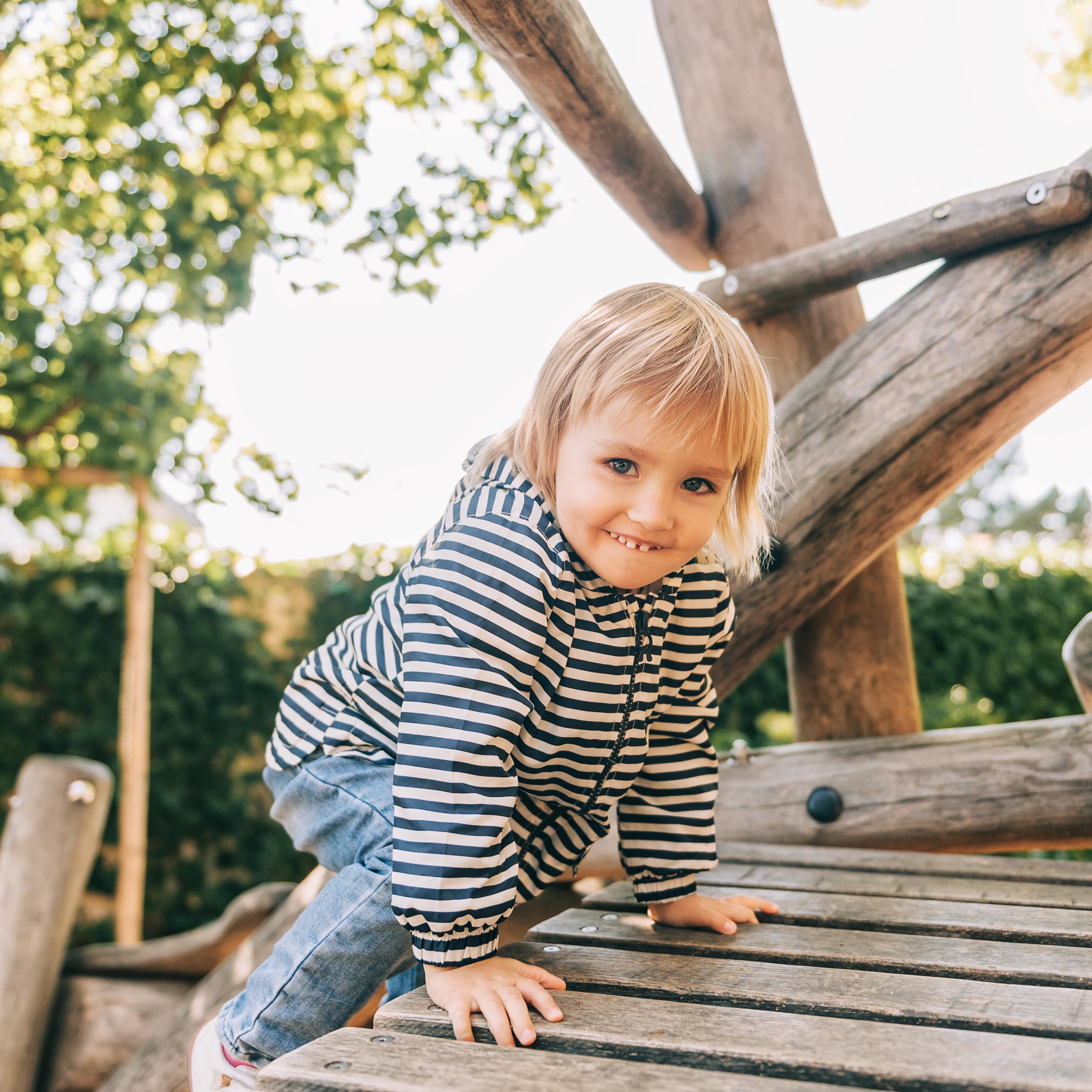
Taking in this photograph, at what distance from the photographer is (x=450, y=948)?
1.08 metres

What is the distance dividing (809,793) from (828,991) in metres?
0.95

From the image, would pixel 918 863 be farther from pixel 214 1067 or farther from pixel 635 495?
pixel 214 1067

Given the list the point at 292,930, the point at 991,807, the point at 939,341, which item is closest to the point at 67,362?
the point at 292,930

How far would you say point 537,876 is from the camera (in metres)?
1.38

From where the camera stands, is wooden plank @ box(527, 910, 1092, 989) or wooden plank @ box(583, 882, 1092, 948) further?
wooden plank @ box(583, 882, 1092, 948)

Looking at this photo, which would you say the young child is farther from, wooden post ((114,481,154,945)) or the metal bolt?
wooden post ((114,481,154,945))

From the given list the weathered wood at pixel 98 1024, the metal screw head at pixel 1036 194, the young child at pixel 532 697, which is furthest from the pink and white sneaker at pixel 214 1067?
the metal screw head at pixel 1036 194

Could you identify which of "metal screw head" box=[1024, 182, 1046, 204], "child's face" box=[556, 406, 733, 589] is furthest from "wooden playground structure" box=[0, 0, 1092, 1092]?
"child's face" box=[556, 406, 733, 589]

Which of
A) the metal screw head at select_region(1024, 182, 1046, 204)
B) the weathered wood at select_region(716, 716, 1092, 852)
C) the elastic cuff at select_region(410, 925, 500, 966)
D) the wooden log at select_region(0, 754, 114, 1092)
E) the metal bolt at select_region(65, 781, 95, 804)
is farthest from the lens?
the metal bolt at select_region(65, 781, 95, 804)

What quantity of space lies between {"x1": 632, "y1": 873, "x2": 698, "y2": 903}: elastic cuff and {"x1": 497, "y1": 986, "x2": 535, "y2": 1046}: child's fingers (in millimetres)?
369

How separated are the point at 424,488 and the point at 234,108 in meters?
1.50

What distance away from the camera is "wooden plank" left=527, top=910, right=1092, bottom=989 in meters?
1.11

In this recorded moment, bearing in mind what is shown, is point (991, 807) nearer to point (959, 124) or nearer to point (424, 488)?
point (424, 488)

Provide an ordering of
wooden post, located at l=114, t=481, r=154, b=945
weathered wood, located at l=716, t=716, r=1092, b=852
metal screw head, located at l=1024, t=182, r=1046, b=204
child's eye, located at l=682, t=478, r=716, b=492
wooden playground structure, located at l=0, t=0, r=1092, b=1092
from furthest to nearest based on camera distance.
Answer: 1. wooden post, located at l=114, t=481, r=154, b=945
2. weathered wood, located at l=716, t=716, r=1092, b=852
3. metal screw head, located at l=1024, t=182, r=1046, b=204
4. child's eye, located at l=682, t=478, r=716, b=492
5. wooden playground structure, located at l=0, t=0, r=1092, b=1092
